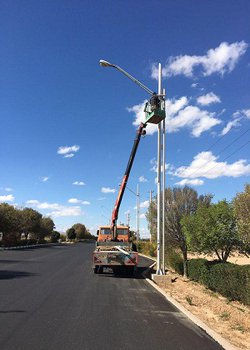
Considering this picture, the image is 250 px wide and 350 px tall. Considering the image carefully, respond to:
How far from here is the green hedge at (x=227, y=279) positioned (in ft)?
45.2

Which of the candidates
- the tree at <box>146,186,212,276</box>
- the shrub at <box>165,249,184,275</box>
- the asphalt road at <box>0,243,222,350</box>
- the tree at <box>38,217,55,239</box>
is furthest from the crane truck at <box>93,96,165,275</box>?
the tree at <box>38,217,55,239</box>

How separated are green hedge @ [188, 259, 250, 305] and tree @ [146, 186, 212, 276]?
24.6 ft

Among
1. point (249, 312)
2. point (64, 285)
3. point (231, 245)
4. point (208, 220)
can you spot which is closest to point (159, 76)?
point (208, 220)

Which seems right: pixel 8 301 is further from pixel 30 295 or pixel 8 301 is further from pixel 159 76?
pixel 159 76

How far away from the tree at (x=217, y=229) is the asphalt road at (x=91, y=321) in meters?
4.75

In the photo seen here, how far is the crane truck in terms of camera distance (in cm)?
1965

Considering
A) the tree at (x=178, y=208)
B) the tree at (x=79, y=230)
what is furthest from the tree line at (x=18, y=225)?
the tree at (x=79, y=230)

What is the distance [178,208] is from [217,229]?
1122cm

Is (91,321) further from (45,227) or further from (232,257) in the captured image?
(45,227)

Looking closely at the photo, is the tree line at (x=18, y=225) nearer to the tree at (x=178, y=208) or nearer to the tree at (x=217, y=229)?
the tree at (x=178, y=208)

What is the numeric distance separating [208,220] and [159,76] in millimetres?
7423

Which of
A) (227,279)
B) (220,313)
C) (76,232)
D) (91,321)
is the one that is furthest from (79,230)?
(91,321)

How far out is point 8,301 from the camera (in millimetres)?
11336

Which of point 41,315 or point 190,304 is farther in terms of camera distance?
point 190,304
